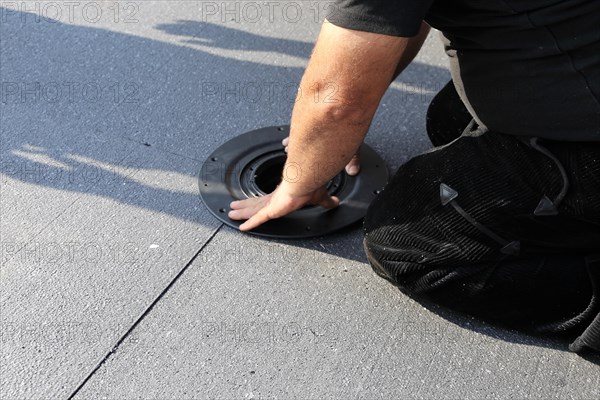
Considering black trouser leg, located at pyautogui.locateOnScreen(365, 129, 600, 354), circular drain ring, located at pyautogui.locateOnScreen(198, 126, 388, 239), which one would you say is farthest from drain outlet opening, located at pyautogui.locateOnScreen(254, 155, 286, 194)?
black trouser leg, located at pyautogui.locateOnScreen(365, 129, 600, 354)

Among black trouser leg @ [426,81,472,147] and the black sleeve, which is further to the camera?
black trouser leg @ [426,81,472,147]

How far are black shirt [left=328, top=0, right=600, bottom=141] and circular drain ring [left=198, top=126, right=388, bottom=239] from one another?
718mm

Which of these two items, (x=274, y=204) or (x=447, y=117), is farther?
(x=447, y=117)

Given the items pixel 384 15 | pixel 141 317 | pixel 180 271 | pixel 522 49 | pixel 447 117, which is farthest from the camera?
pixel 447 117

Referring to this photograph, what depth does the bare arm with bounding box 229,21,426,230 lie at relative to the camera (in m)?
1.94

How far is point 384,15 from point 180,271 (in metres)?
→ 1.12

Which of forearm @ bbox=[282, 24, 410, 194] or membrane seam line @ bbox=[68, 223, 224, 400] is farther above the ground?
forearm @ bbox=[282, 24, 410, 194]

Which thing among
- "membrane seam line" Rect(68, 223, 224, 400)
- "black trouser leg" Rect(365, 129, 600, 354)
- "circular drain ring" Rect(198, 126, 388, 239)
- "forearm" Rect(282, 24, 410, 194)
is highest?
"forearm" Rect(282, 24, 410, 194)

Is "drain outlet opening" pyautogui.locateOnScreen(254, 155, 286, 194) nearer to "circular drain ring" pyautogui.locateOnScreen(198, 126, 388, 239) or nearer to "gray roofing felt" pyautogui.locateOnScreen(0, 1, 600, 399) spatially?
"circular drain ring" pyautogui.locateOnScreen(198, 126, 388, 239)

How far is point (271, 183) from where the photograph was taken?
9.72ft

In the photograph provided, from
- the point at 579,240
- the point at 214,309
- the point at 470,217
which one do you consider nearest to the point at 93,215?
the point at 214,309

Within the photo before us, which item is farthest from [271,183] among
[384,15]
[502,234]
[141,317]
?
[384,15]

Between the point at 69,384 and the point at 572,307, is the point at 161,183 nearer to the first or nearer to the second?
the point at 69,384

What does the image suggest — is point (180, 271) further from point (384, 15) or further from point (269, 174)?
point (384, 15)
